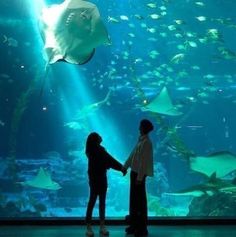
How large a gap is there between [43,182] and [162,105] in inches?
133

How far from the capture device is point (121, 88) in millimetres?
11469

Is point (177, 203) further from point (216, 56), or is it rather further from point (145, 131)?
point (145, 131)

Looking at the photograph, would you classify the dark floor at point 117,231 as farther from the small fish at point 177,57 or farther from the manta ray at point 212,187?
the small fish at point 177,57

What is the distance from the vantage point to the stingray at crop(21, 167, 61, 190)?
10.1 meters

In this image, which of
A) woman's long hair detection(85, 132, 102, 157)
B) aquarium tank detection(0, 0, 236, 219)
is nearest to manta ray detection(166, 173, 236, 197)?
aquarium tank detection(0, 0, 236, 219)

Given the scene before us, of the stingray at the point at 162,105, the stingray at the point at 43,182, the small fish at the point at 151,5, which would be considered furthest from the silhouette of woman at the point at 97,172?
the small fish at the point at 151,5

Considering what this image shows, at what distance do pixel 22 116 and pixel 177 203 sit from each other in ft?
15.2

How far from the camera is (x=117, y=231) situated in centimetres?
591

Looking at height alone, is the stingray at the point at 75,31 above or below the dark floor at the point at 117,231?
above

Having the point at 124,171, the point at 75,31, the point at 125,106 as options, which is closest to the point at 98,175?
the point at 124,171

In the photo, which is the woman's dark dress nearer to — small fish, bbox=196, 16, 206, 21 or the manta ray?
the manta ray

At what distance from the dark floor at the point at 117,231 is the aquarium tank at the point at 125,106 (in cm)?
346

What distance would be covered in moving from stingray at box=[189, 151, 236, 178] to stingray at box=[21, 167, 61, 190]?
3509 millimetres

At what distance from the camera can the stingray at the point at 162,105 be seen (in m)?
10.2
